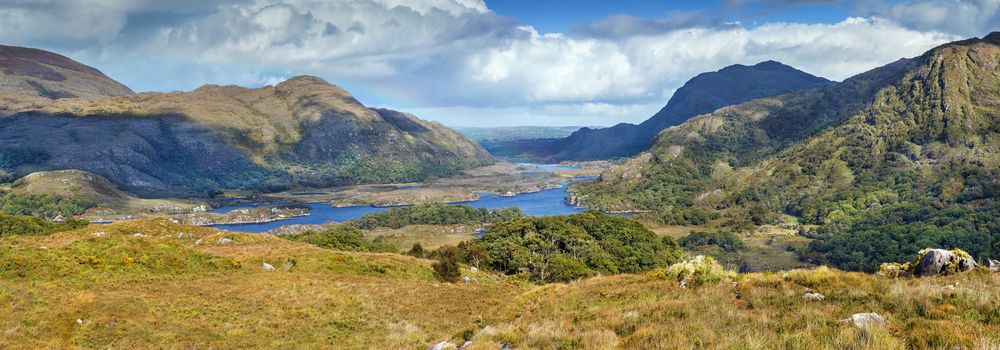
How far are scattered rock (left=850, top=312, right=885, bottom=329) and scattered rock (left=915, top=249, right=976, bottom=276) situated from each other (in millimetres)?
12060

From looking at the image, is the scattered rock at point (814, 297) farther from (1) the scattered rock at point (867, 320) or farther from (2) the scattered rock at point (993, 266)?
(2) the scattered rock at point (993, 266)

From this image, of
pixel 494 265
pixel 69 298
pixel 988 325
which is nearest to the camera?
pixel 988 325

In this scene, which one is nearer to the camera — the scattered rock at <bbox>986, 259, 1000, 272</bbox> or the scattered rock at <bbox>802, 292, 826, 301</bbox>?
the scattered rock at <bbox>802, 292, 826, 301</bbox>

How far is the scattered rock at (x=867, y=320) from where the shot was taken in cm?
1545

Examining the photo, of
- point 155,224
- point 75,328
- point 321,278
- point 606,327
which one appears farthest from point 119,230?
point 606,327

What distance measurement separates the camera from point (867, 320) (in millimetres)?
15930

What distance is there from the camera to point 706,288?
26.3m

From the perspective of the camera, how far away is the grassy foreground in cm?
1617

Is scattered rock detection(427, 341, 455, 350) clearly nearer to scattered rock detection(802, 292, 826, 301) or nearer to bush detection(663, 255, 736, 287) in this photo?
bush detection(663, 255, 736, 287)

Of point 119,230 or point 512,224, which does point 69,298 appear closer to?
point 119,230

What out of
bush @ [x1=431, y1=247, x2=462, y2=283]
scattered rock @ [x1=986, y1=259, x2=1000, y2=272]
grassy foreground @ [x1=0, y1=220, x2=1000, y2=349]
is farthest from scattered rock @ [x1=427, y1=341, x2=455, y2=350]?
bush @ [x1=431, y1=247, x2=462, y2=283]

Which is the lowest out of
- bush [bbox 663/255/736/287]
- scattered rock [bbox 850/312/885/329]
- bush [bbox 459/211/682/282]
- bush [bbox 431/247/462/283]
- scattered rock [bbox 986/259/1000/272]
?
bush [bbox 459/211/682/282]

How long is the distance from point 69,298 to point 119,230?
44.5 metres

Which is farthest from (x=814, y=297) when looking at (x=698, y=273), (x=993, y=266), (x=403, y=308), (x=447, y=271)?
(x=447, y=271)
